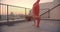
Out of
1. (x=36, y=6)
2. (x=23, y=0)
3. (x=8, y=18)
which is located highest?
(x=23, y=0)

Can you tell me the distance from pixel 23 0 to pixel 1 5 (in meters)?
0.62

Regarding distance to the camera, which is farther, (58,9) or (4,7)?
(58,9)

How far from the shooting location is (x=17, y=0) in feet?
6.44

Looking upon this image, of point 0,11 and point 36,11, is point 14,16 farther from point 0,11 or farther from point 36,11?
point 36,11

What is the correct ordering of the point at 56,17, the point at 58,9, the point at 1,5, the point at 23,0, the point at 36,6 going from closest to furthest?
the point at 36,6 < the point at 23,0 < the point at 1,5 < the point at 56,17 < the point at 58,9

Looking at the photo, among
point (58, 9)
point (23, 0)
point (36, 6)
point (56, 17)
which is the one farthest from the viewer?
point (58, 9)

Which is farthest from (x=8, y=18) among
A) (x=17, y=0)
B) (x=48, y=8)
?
(x=48, y=8)

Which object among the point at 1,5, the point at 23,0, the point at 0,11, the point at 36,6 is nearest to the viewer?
the point at 36,6

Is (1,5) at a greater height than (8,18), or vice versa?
(1,5)

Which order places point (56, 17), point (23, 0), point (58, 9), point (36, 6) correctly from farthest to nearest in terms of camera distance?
point (58, 9)
point (56, 17)
point (23, 0)
point (36, 6)

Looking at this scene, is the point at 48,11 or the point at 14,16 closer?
the point at 14,16

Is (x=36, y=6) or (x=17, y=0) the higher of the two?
(x=17, y=0)

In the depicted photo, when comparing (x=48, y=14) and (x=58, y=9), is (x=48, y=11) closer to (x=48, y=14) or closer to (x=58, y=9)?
(x=48, y=14)

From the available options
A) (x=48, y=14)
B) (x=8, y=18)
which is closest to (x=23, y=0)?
(x=8, y=18)
